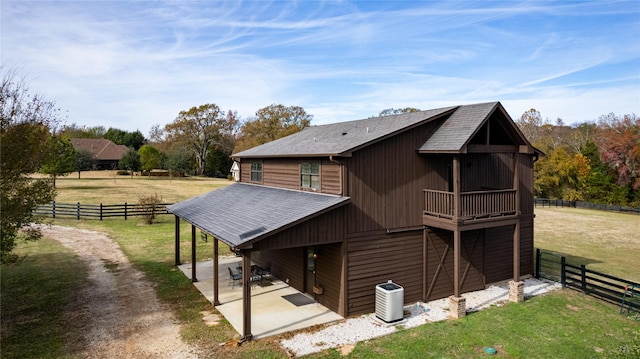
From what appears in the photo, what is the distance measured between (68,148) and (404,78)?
1396 inches

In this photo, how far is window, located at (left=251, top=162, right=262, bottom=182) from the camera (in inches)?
685

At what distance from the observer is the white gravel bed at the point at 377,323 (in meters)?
9.38

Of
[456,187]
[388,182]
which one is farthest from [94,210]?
[456,187]

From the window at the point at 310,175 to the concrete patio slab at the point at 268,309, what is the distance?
3.83m

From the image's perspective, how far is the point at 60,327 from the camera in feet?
34.4

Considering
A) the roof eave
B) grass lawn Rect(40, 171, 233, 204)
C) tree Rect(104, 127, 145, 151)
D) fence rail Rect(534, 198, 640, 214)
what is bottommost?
fence rail Rect(534, 198, 640, 214)

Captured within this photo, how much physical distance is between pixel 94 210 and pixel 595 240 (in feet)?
116

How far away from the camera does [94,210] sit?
2956 cm

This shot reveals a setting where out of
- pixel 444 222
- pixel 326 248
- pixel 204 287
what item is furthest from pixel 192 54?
pixel 444 222

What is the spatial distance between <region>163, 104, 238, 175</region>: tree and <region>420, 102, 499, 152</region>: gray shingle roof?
5763 cm

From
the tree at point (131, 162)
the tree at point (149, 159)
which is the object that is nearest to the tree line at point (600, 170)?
the tree at point (149, 159)

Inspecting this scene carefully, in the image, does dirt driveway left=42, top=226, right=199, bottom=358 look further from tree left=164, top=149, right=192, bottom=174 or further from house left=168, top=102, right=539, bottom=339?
tree left=164, top=149, right=192, bottom=174

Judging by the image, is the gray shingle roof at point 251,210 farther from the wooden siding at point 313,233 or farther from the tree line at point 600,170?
the tree line at point 600,170

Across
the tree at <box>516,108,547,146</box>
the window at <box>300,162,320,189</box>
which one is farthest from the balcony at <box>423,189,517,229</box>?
the tree at <box>516,108,547,146</box>
